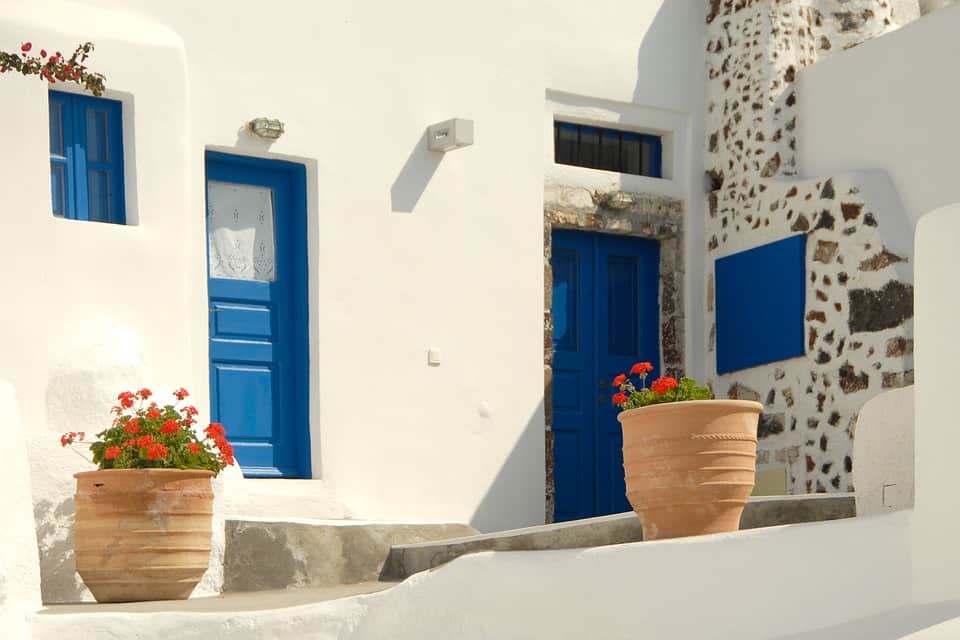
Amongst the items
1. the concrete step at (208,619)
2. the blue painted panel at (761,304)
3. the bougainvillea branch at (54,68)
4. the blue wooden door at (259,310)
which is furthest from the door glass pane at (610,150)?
the concrete step at (208,619)

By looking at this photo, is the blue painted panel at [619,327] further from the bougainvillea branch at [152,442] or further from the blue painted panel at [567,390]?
the bougainvillea branch at [152,442]

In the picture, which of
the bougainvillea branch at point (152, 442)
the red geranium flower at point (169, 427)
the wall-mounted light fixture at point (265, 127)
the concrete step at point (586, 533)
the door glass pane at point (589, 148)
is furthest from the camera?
the door glass pane at point (589, 148)

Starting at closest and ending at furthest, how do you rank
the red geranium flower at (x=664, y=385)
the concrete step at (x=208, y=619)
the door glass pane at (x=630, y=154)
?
the concrete step at (x=208, y=619) → the red geranium flower at (x=664, y=385) → the door glass pane at (x=630, y=154)

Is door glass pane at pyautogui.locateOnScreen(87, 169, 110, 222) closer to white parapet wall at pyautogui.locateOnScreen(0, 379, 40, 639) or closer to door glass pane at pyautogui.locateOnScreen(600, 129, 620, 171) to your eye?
white parapet wall at pyautogui.locateOnScreen(0, 379, 40, 639)

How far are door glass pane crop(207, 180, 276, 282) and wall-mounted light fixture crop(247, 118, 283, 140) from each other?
1.13ft

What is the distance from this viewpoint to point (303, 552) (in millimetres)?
8078

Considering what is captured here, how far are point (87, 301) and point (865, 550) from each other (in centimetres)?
414

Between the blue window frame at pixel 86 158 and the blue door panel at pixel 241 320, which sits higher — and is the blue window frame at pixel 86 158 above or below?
above

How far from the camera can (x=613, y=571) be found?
6.25 m

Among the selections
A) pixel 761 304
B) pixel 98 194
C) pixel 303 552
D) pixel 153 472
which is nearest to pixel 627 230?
pixel 761 304

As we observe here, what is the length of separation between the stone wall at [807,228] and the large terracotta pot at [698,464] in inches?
110

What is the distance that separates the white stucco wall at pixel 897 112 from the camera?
9.10 meters

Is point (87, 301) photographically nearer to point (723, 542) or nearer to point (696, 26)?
point (723, 542)

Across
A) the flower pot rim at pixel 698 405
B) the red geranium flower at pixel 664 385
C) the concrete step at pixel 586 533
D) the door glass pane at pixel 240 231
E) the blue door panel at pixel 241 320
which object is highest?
the door glass pane at pixel 240 231
